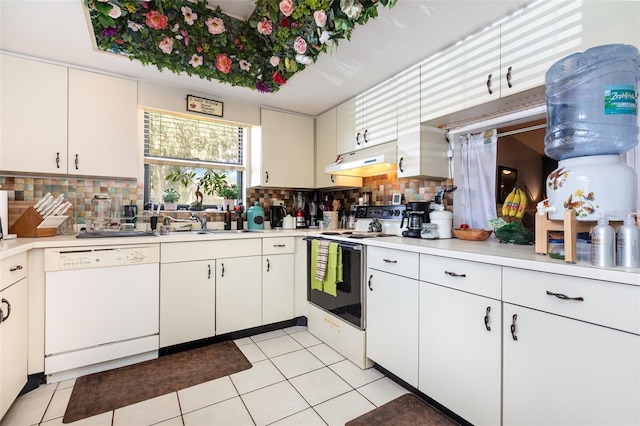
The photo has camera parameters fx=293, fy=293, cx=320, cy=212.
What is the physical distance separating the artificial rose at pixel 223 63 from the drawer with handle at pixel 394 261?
1.66 meters

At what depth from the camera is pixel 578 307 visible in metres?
1.09

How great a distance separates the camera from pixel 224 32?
1.89m

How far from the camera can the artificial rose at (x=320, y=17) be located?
1.57 metres

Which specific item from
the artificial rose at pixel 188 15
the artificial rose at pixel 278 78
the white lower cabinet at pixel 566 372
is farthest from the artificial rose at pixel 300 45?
the white lower cabinet at pixel 566 372

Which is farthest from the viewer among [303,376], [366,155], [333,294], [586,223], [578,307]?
[366,155]

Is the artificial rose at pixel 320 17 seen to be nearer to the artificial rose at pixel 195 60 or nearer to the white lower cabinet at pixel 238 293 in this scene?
the artificial rose at pixel 195 60

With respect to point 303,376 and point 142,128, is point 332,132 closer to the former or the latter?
point 142,128

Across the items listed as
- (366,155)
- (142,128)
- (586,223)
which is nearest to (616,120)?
(586,223)

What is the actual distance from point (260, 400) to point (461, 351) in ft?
3.90

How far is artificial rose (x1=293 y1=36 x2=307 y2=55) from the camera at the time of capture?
5.93 feet

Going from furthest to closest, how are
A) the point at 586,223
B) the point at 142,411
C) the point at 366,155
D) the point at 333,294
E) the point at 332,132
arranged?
the point at 332,132
the point at 366,155
the point at 333,294
the point at 142,411
the point at 586,223

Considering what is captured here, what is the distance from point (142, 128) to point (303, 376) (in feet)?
8.53

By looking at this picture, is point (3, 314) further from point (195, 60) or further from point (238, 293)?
point (195, 60)

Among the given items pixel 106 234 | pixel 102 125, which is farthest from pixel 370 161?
pixel 102 125
